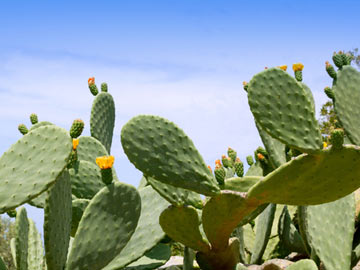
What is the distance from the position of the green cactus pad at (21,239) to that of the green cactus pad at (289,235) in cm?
238

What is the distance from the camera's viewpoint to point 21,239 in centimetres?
316

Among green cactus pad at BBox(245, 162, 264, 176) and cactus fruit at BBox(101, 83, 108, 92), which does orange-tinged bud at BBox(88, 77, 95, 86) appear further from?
green cactus pad at BBox(245, 162, 264, 176)

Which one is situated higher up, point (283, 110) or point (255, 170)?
point (283, 110)

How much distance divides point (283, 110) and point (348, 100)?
1.37m

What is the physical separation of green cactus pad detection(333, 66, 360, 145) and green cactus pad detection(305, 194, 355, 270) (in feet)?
1.86

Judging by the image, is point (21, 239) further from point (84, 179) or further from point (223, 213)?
point (223, 213)

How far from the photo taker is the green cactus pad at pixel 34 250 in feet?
11.8

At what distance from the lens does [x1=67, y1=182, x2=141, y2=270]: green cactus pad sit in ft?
9.45

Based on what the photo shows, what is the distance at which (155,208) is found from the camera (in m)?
3.57

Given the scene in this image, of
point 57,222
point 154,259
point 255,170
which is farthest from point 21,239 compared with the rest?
point 255,170

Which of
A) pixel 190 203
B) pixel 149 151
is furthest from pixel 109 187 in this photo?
pixel 190 203

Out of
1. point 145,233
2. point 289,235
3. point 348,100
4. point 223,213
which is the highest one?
point 348,100

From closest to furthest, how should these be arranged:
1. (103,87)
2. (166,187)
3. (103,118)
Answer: (166,187) < (103,118) < (103,87)

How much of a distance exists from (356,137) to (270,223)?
97 centimetres
